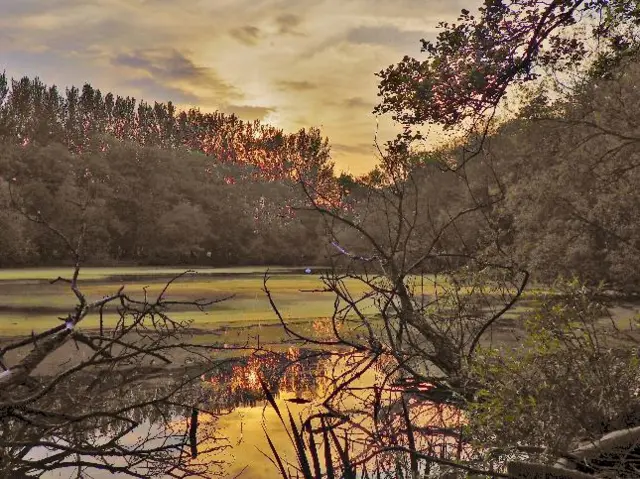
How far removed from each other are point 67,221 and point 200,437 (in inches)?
1724

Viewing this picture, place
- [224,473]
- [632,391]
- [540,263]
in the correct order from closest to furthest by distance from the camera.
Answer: [632,391] < [224,473] < [540,263]

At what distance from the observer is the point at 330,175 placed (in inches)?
3123

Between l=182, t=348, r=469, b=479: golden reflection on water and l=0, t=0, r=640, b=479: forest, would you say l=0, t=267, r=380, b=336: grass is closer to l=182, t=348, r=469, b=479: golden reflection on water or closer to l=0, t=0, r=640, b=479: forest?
l=0, t=0, r=640, b=479: forest

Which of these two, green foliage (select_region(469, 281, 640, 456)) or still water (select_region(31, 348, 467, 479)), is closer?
green foliage (select_region(469, 281, 640, 456))

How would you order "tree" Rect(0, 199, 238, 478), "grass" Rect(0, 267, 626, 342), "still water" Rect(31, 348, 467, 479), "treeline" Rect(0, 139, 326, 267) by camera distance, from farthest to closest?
"treeline" Rect(0, 139, 326, 267)
"grass" Rect(0, 267, 626, 342)
"still water" Rect(31, 348, 467, 479)
"tree" Rect(0, 199, 238, 478)

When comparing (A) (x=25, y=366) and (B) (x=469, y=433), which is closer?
(A) (x=25, y=366)

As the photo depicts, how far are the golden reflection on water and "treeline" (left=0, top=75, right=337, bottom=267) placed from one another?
34424 mm

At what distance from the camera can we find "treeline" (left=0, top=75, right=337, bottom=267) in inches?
1848

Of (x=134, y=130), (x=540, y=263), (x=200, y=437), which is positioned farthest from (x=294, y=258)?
(x=200, y=437)

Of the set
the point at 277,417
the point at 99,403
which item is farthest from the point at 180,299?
the point at 99,403

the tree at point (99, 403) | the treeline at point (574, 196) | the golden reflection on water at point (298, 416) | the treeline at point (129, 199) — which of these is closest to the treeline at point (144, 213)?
the treeline at point (129, 199)

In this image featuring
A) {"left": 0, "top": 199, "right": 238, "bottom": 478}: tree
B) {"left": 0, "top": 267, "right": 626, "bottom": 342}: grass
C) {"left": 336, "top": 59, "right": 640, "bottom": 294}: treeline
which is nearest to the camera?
{"left": 0, "top": 199, "right": 238, "bottom": 478}: tree

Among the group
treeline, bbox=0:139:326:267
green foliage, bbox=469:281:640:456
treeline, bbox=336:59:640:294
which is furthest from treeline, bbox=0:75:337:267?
green foliage, bbox=469:281:640:456

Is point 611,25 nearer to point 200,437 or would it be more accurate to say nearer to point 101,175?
point 200,437
